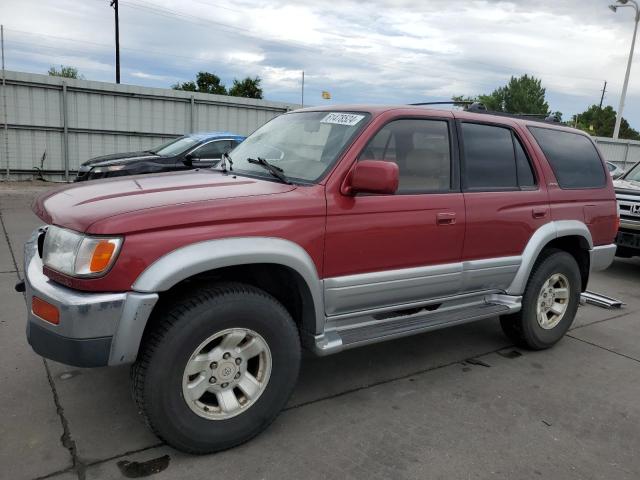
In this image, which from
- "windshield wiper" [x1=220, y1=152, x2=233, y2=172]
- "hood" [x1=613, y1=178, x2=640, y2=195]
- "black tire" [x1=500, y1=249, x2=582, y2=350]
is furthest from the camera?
"hood" [x1=613, y1=178, x2=640, y2=195]

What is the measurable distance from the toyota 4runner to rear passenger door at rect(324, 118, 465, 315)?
0.01 meters

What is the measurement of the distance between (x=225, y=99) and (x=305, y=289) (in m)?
15.6

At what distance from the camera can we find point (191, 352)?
2559mm

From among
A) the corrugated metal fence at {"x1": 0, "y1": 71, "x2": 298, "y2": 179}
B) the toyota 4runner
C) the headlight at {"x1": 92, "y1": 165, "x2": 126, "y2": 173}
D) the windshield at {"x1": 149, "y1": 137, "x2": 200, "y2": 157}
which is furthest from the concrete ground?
the corrugated metal fence at {"x1": 0, "y1": 71, "x2": 298, "y2": 179}

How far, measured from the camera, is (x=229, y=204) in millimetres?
2674

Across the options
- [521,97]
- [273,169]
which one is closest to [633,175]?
[273,169]

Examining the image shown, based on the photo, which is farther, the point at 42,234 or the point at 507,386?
the point at 507,386

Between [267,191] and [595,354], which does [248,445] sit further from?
[595,354]

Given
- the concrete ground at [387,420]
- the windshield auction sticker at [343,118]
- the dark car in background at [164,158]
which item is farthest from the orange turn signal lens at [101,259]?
the dark car in background at [164,158]

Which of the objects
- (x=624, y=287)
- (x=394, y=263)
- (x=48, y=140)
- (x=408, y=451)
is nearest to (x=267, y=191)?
(x=394, y=263)

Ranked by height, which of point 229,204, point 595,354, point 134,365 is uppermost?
point 229,204

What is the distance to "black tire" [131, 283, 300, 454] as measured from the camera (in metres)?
2.50

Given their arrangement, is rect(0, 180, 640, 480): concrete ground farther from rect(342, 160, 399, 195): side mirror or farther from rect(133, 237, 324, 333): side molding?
rect(342, 160, 399, 195): side mirror

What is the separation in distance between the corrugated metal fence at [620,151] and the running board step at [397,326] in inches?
1030
